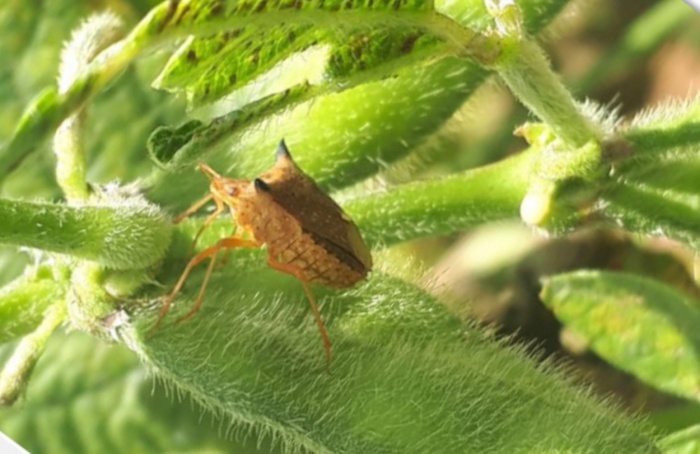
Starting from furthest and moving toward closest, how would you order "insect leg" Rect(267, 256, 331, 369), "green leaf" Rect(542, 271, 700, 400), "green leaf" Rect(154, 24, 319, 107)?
"green leaf" Rect(542, 271, 700, 400)
"insect leg" Rect(267, 256, 331, 369)
"green leaf" Rect(154, 24, 319, 107)

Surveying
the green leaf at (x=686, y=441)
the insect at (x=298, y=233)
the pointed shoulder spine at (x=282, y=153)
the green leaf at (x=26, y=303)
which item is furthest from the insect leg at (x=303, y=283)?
the green leaf at (x=686, y=441)

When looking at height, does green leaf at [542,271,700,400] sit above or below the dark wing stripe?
below

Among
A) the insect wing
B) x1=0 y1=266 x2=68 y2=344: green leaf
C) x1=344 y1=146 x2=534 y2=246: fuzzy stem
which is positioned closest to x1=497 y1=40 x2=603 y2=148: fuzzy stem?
x1=344 y1=146 x2=534 y2=246: fuzzy stem

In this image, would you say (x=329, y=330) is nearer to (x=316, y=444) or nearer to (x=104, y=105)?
(x=316, y=444)

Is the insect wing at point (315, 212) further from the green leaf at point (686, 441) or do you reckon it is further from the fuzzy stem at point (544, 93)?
the green leaf at point (686, 441)

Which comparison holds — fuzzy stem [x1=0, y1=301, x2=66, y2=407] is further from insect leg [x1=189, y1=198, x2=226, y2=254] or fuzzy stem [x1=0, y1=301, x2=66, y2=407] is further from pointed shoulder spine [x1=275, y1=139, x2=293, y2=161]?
pointed shoulder spine [x1=275, y1=139, x2=293, y2=161]

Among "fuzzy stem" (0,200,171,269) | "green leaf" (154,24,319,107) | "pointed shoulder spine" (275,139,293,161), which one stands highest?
"green leaf" (154,24,319,107)

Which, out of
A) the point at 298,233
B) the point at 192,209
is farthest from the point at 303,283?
the point at 192,209

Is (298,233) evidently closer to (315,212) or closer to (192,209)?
(315,212)
